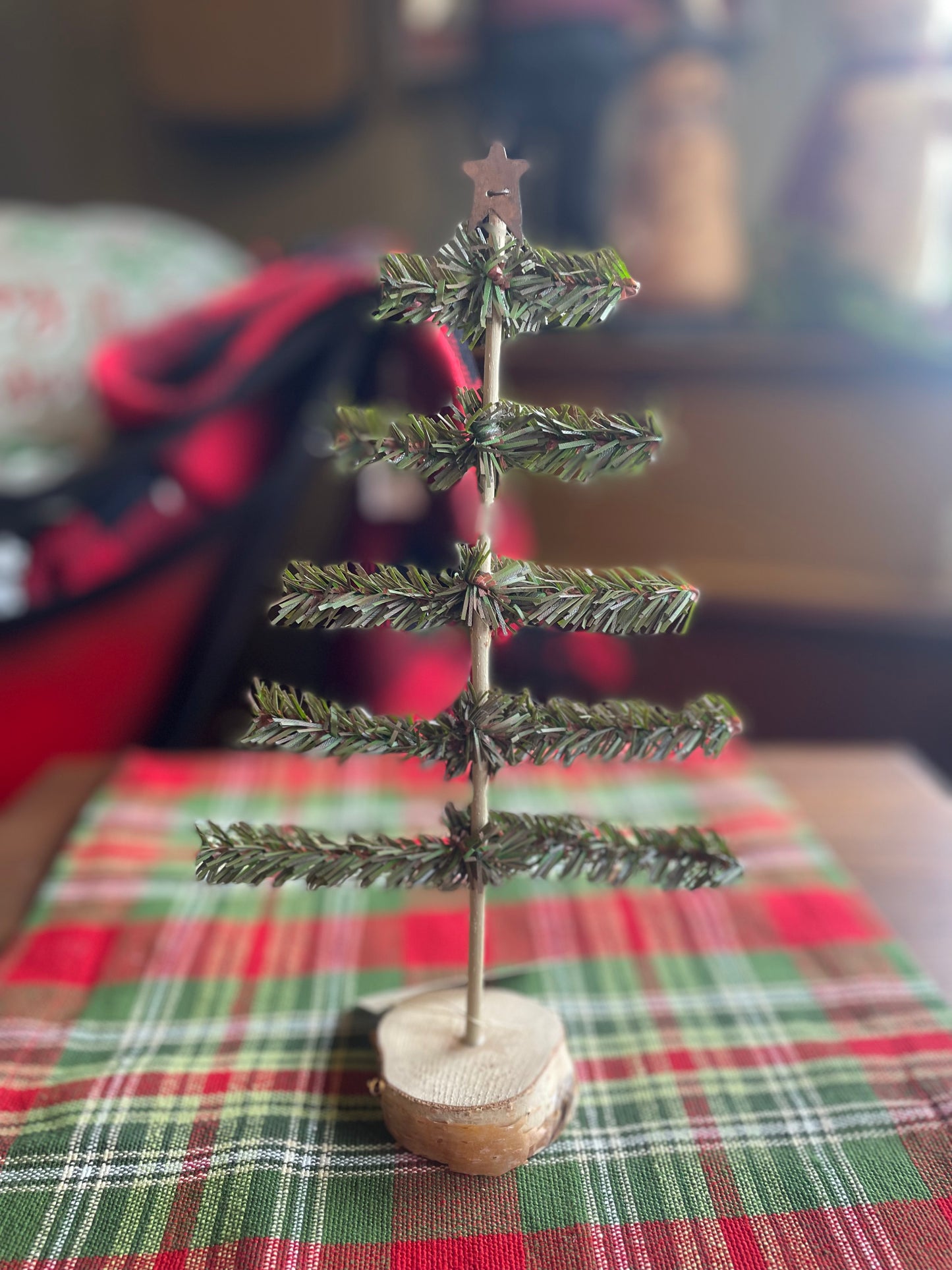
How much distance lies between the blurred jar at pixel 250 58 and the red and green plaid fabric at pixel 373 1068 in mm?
1462

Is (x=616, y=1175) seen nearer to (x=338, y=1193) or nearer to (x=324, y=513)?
(x=338, y=1193)

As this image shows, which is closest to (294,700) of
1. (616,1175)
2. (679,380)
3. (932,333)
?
(616,1175)

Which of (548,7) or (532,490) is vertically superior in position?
(548,7)

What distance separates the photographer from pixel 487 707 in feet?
1.30

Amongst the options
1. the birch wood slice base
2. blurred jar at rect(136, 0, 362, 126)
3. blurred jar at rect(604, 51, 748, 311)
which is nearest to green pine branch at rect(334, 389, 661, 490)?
the birch wood slice base

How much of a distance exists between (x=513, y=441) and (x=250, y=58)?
1682 millimetres

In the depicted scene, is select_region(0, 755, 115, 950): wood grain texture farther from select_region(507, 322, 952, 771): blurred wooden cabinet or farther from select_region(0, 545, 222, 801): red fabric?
select_region(507, 322, 952, 771): blurred wooden cabinet

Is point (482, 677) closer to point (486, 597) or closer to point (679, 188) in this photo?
point (486, 597)

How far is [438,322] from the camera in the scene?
369mm

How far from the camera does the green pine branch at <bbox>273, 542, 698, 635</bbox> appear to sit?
0.37 meters

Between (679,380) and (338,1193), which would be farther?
(679,380)

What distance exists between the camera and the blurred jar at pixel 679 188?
160 cm

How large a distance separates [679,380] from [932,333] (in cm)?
39

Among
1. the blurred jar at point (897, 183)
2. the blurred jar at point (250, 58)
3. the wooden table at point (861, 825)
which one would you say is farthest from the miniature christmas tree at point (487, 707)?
the blurred jar at point (250, 58)
